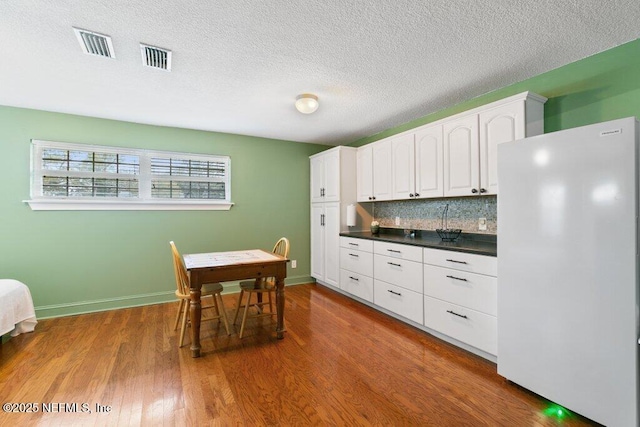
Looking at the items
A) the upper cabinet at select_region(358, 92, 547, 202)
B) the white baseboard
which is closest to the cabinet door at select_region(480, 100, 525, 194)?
the upper cabinet at select_region(358, 92, 547, 202)

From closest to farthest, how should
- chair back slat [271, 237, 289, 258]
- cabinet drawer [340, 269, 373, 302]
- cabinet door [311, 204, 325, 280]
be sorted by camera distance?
1. chair back slat [271, 237, 289, 258]
2. cabinet drawer [340, 269, 373, 302]
3. cabinet door [311, 204, 325, 280]

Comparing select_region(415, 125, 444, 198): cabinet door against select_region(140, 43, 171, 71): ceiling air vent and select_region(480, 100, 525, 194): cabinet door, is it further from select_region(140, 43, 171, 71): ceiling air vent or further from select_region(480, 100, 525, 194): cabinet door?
select_region(140, 43, 171, 71): ceiling air vent

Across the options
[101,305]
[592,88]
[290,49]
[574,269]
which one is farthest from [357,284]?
[101,305]

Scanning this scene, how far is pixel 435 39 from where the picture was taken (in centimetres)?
197

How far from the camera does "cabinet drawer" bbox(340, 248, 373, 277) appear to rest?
352cm

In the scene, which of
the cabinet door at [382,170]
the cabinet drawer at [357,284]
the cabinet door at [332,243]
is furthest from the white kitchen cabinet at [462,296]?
the cabinet door at [332,243]

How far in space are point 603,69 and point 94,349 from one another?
475cm

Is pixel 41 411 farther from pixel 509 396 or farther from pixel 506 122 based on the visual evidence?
pixel 506 122

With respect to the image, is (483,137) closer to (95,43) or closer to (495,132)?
(495,132)

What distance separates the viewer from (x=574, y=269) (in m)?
1.63

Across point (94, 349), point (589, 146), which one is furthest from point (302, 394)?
point (589, 146)

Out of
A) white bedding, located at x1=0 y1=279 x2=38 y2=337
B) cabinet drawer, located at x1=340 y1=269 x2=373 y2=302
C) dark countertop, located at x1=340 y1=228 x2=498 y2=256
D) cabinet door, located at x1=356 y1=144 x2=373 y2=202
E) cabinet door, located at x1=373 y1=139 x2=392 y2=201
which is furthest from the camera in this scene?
cabinet door, located at x1=356 y1=144 x2=373 y2=202

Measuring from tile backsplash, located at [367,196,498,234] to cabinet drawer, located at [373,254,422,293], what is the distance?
75 centimetres

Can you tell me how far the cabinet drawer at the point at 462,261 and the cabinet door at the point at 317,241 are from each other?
79.6 inches
